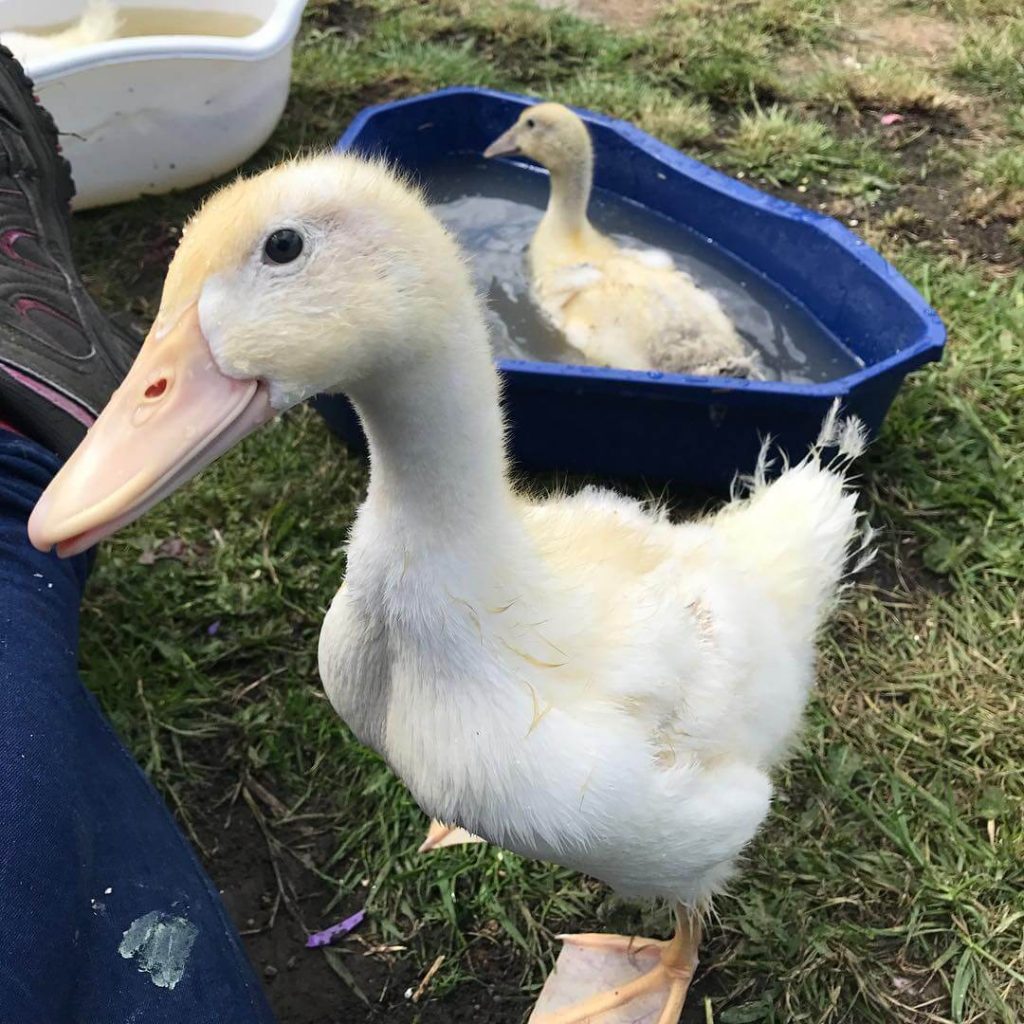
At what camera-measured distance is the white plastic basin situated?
2.68 metres

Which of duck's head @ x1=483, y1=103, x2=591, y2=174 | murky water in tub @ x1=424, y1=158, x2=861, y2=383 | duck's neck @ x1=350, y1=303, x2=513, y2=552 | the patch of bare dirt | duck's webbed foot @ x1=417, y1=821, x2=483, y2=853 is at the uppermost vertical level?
duck's neck @ x1=350, y1=303, x2=513, y2=552

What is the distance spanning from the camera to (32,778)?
1.20 m

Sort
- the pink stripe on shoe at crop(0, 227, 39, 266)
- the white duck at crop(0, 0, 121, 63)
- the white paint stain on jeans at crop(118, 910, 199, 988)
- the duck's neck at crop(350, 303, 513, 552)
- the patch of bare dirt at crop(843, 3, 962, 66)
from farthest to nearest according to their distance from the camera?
the patch of bare dirt at crop(843, 3, 962, 66)
the white duck at crop(0, 0, 121, 63)
the pink stripe on shoe at crop(0, 227, 39, 266)
the white paint stain on jeans at crop(118, 910, 199, 988)
the duck's neck at crop(350, 303, 513, 552)

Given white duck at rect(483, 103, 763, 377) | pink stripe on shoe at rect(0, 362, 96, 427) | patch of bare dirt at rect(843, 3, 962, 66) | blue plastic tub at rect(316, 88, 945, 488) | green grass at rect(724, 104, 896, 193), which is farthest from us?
patch of bare dirt at rect(843, 3, 962, 66)

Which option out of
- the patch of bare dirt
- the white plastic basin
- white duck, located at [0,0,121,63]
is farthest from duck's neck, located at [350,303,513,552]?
the patch of bare dirt

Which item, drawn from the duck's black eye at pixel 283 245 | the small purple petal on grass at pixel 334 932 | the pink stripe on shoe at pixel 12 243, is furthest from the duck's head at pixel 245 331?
the pink stripe on shoe at pixel 12 243

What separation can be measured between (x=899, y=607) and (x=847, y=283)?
913mm

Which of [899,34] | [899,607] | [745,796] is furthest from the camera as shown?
[899,34]

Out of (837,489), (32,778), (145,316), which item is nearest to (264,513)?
(145,316)

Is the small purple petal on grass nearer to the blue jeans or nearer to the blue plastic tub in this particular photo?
the blue jeans

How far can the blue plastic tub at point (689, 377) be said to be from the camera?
2100mm

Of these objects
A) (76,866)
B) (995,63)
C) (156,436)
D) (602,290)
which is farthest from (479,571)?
(995,63)

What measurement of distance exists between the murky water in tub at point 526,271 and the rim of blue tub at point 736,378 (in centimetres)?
18

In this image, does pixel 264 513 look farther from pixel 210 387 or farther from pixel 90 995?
pixel 210 387
